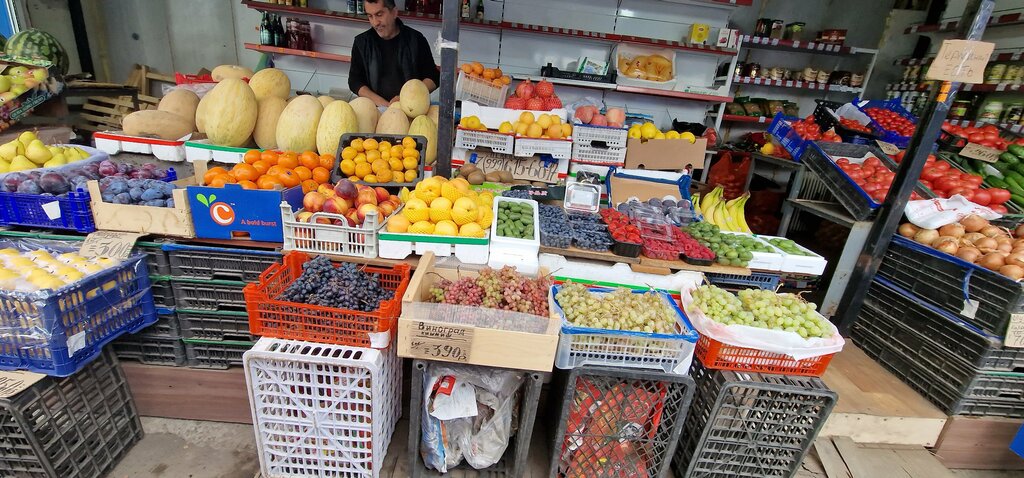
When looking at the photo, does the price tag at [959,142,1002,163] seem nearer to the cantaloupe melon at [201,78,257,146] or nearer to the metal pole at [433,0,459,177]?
the metal pole at [433,0,459,177]

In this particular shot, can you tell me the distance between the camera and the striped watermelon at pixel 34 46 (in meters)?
4.85

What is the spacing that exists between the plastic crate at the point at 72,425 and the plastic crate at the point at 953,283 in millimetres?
4363

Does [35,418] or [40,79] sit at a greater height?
[40,79]

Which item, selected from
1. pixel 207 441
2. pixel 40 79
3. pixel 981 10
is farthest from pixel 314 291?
pixel 40 79

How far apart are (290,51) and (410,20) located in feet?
5.14

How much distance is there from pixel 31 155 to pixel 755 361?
405 centimetres

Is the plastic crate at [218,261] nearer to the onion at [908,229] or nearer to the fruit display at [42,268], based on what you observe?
the fruit display at [42,268]

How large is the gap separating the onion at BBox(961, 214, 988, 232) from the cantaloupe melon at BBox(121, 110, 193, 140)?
5252mm

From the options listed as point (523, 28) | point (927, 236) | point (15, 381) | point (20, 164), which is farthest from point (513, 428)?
point (523, 28)

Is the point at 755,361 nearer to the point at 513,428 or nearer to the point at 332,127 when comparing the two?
the point at 513,428

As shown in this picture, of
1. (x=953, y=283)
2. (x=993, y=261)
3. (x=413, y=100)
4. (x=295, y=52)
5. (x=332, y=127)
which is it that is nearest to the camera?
(x=993, y=261)

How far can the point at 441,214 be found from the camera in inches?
83.5

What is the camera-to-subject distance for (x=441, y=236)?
205 centimetres

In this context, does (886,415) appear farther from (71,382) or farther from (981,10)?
(71,382)
